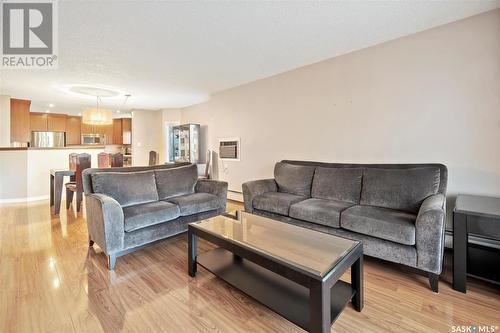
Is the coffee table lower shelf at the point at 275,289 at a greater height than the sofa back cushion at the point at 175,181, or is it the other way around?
the sofa back cushion at the point at 175,181

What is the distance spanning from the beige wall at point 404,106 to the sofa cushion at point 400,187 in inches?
14.6

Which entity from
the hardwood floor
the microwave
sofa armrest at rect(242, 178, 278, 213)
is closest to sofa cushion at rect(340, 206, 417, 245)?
the hardwood floor

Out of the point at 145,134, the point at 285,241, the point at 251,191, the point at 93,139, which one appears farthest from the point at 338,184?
the point at 93,139

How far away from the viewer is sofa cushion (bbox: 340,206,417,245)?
5.97ft

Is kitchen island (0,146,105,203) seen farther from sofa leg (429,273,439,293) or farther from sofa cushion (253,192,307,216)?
sofa leg (429,273,439,293)

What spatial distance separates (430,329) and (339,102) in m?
2.54

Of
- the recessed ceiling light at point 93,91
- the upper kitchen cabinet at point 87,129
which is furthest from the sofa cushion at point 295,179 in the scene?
the upper kitchen cabinet at point 87,129

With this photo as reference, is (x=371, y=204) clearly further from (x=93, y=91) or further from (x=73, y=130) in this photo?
(x=73, y=130)

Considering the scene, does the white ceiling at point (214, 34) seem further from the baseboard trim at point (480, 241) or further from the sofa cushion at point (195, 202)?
the baseboard trim at point (480, 241)

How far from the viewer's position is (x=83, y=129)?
8336 mm

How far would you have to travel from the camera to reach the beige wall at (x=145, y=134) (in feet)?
22.9

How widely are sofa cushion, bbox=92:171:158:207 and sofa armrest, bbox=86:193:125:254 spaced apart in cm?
23

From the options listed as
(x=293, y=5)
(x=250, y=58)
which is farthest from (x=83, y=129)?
(x=293, y=5)

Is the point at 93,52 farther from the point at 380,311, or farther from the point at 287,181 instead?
the point at 380,311
